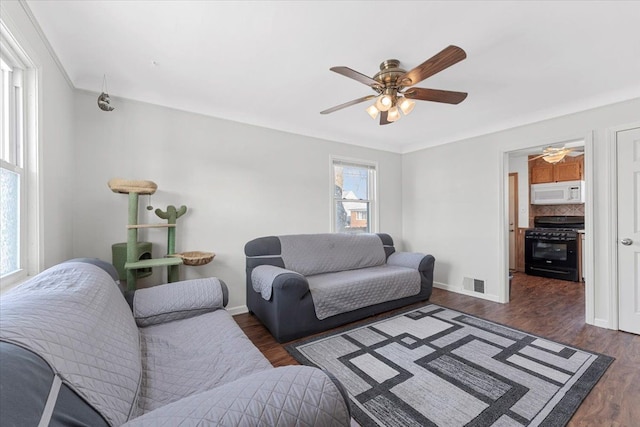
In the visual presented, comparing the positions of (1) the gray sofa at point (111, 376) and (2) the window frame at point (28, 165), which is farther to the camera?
(2) the window frame at point (28, 165)

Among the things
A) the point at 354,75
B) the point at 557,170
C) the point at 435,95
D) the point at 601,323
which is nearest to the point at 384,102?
the point at 354,75

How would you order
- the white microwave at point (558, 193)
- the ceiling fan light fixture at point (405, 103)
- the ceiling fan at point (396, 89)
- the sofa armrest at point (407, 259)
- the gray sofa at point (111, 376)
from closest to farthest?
the gray sofa at point (111, 376) → the ceiling fan at point (396, 89) → the ceiling fan light fixture at point (405, 103) → the sofa armrest at point (407, 259) → the white microwave at point (558, 193)

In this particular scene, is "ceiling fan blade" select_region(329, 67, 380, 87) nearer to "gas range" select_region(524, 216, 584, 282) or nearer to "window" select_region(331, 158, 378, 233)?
"window" select_region(331, 158, 378, 233)

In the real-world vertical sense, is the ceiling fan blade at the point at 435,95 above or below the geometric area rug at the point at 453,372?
above

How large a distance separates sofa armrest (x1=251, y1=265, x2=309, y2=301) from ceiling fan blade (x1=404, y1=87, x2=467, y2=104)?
1.89m

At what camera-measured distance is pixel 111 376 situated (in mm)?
909

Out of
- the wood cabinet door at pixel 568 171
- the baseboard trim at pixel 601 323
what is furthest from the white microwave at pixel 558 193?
the baseboard trim at pixel 601 323

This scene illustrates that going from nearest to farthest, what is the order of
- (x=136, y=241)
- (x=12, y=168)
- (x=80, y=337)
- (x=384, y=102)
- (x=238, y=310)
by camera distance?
(x=80, y=337), (x=12, y=168), (x=384, y=102), (x=136, y=241), (x=238, y=310)

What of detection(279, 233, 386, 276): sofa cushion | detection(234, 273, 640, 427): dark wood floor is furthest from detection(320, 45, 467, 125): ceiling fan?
detection(234, 273, 640, 427): dark wood floor

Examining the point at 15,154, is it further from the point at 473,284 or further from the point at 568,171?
the point at 568,171

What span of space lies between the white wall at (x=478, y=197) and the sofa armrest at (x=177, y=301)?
3.52m

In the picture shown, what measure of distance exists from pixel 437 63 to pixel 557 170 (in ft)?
17.3

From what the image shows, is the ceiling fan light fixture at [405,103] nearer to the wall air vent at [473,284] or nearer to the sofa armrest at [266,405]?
the sofa armrest at [266,405]

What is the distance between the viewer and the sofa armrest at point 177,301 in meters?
1.81
